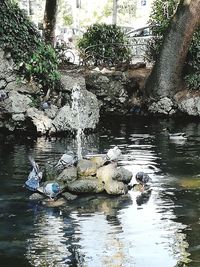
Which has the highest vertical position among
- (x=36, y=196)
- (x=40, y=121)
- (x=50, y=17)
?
(x=50, y=17)

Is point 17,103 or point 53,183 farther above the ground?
point 17,103

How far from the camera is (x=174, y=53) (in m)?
20.6

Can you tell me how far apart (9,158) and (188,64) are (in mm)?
10060

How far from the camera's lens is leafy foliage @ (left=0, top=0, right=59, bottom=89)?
1847 cm

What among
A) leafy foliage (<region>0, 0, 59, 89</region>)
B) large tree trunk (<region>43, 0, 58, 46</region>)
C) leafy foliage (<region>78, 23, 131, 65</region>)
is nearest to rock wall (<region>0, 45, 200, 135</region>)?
leafy foliage (<region>0, 0, 59, 89</region>)

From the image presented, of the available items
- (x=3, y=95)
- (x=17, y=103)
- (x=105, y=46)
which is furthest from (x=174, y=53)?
(x=3, y=95)

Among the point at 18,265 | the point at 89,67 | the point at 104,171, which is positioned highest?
the point at 89,67

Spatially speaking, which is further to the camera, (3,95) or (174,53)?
(174,53)

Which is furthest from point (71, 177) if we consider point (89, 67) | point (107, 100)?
point (89, 67)

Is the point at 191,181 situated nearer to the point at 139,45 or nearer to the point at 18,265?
the point at 18,265

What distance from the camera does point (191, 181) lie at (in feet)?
37.6

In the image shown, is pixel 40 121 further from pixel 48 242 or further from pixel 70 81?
pixel 48 242

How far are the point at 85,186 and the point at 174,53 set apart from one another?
11221 mm

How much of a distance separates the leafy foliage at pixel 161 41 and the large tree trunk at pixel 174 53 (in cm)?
49
